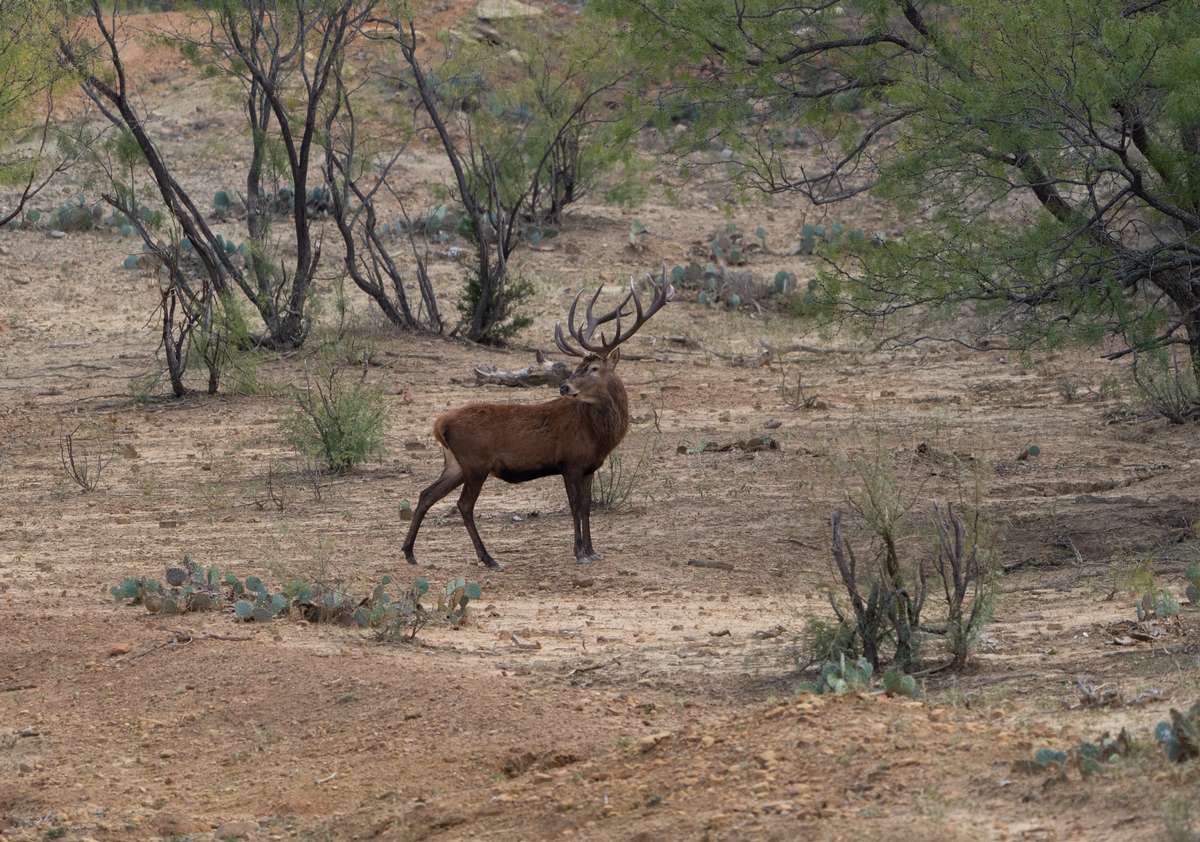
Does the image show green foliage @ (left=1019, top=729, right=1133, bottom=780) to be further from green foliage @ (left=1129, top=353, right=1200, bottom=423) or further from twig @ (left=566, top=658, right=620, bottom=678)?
green foliage @ (left=1129, top=353, right=1200, bottom=423)

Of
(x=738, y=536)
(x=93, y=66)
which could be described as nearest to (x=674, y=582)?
(x=738, y=536)

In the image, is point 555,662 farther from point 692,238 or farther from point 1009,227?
point 692,238

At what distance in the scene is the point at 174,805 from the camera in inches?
276

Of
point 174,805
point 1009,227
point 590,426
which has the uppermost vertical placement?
point 1009,227

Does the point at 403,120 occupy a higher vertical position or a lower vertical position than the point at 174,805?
higher

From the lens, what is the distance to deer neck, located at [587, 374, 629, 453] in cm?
1162

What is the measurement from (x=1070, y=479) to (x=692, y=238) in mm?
15544

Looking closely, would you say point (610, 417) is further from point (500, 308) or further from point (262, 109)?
point (262, 109)

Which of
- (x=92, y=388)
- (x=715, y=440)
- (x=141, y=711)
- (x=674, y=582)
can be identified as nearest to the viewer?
(x=141, y=711)

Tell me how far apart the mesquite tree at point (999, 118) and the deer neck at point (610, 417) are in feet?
6.32

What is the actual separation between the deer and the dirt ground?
408 millimetres

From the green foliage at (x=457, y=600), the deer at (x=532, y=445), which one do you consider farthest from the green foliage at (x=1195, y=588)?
the deer at (x=532, y=445)

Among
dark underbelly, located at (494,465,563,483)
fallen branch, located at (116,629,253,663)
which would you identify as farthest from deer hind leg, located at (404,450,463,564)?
fallen branch, located at (116,629,253,663)

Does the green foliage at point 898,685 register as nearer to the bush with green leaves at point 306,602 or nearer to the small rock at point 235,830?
the small rock at point 235,830
